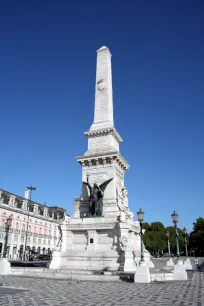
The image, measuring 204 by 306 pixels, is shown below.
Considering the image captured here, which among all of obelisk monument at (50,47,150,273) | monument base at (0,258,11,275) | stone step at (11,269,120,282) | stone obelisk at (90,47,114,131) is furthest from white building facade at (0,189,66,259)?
stone step at (11,269,120,282)

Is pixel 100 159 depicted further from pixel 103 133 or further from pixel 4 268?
pixel 4 268

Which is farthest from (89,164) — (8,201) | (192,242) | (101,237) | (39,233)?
(192,242)

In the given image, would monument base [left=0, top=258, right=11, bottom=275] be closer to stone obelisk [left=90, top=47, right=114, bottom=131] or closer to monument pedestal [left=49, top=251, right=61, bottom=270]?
monument pedestal [left=49, top=251, right=61, bottom=270]

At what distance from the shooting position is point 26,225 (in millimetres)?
65500

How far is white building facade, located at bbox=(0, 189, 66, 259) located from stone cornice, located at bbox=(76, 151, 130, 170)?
30.5m

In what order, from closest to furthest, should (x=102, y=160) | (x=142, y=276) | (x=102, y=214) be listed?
(x=142, y=276), (x=102, y=214), (x=102, y=160)

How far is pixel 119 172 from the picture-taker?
82.3 ft

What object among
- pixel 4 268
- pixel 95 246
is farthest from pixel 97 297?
pixel 4 268

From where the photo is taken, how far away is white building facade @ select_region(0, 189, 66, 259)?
58312mm

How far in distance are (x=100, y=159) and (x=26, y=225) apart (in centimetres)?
4815

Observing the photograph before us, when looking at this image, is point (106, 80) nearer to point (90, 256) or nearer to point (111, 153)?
point (111, 153)

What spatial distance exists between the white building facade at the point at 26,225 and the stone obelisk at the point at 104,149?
3039cm

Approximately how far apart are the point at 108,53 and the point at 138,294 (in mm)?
25540

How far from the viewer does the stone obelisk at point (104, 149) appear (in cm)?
2333
